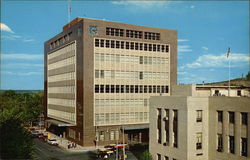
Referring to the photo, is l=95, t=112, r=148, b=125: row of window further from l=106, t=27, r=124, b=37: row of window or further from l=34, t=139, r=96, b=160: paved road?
l=106, t=27, r=124, b=37: row of window

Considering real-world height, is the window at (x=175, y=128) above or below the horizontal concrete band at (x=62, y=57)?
below

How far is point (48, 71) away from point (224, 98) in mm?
74163

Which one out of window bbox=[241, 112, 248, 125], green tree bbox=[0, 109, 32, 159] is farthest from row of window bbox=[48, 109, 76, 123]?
window bbox=[241, 112, 248, 125]

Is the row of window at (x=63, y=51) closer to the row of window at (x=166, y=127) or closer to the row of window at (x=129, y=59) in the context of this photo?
the row of window at (x=129, y=59)

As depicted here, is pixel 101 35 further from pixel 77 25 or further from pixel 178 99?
pixel 178 99

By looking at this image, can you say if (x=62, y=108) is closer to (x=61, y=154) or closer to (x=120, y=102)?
(x=120, y=102)

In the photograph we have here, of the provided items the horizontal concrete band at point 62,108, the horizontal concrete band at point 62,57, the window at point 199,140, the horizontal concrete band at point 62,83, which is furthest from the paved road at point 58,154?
the horizontal concrete band at point 62,57

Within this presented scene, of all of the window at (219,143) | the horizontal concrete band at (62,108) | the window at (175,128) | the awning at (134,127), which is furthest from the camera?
the horizontal concrete band at (62,108)

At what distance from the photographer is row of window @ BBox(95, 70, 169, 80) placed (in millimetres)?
67438

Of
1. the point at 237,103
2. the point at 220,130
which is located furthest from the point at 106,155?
the point at 237,103

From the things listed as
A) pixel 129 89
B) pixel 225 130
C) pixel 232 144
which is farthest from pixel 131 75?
pixel 232 144

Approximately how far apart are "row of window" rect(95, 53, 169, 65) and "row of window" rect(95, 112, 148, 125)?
531 inches

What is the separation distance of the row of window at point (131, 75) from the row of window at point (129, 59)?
2.80 meters

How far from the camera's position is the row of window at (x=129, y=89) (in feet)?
220
